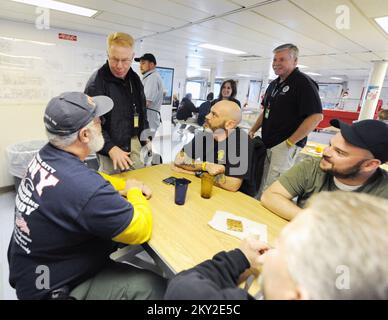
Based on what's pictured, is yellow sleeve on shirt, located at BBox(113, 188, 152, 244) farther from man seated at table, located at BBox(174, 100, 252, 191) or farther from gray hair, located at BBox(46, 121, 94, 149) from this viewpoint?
man seated at table, located at BBox(174, 100, 252, 191)

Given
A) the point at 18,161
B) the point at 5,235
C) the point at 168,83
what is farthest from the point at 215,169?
the point at 168,83

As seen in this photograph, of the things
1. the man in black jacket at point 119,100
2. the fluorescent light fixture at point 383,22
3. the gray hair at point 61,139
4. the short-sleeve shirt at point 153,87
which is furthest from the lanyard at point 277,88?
the gray hair at point 61,139

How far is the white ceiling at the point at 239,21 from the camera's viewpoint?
205 centimetres

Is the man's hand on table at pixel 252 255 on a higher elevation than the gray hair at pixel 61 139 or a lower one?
lower

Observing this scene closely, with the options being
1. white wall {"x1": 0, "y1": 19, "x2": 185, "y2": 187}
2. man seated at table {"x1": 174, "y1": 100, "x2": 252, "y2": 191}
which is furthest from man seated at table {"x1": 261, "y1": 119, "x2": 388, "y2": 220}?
white wall {"x1": 0, "y1": 19, "x2": 185, "y2": 187}

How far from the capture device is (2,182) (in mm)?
3193

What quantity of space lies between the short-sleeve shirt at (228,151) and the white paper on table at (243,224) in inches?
17.4

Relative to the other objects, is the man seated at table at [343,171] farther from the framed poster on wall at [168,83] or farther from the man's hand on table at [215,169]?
the framed poster on wall at [168,83]

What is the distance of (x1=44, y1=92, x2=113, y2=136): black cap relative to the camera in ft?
3.26

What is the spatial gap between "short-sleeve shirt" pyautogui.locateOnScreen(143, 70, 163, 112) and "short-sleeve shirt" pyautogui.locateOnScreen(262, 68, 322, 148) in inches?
70.8

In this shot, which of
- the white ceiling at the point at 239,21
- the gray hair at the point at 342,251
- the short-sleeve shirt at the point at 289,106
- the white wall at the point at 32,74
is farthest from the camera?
the white wall at the point at 32,74

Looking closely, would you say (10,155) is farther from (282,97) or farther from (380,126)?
(380,126)

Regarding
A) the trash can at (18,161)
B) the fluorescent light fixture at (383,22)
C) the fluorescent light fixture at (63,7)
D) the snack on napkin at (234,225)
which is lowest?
Result: the trash can at (18,161)
